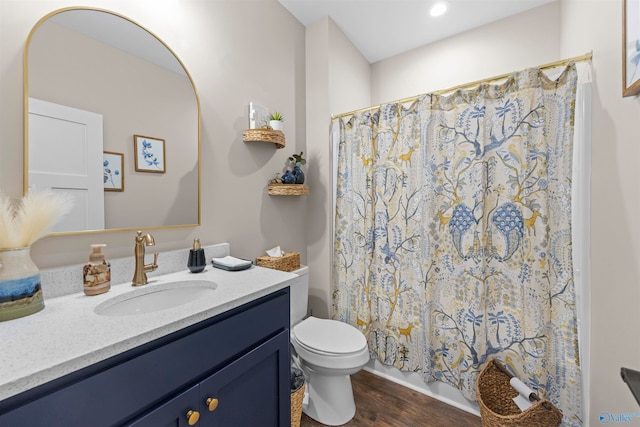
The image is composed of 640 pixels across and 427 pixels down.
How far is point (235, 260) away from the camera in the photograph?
1.39 meters

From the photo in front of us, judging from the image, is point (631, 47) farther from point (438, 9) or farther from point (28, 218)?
point (28, 218)

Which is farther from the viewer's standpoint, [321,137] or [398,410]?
[321,137]

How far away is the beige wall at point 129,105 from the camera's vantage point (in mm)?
964

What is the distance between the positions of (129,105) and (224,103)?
50 centimetres

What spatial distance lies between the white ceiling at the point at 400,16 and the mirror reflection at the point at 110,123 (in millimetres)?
1256

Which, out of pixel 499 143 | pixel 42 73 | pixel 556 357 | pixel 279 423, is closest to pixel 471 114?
pixel 499 143

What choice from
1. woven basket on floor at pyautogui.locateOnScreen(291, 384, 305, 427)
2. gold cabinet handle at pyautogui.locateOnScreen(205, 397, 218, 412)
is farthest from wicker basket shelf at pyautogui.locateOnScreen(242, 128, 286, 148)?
woven basket on floor at pyautogui.locateOnScreen(291, 384, 305, 427)

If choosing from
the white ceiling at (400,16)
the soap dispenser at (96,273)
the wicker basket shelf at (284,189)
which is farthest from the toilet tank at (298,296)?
the white ceiling at (400,16)

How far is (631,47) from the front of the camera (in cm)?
91

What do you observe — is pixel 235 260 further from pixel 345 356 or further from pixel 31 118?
pixel 31 118

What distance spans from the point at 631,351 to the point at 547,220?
1.96 feet

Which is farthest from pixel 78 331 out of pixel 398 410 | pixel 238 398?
pixel 398 410

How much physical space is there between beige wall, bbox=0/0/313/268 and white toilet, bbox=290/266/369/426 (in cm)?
60

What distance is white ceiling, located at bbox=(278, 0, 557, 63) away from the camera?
195cm
